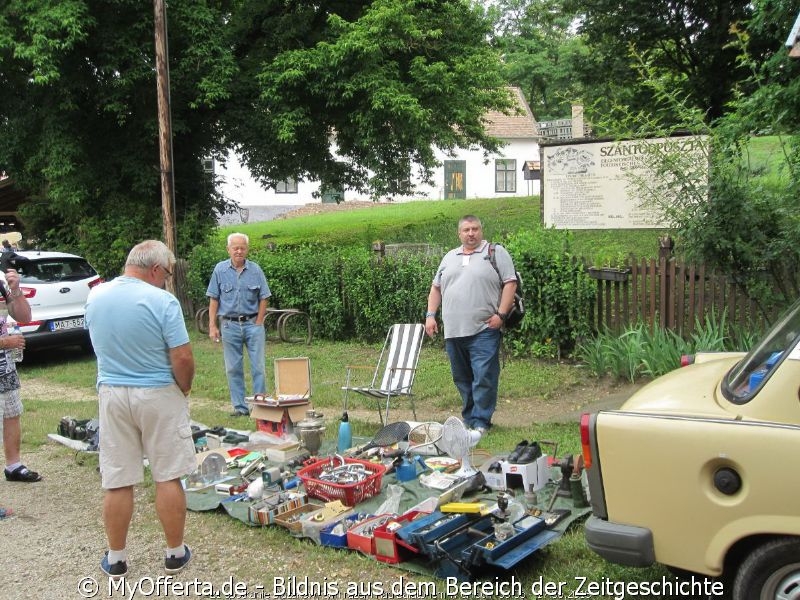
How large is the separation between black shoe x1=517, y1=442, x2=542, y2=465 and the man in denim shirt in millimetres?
3375

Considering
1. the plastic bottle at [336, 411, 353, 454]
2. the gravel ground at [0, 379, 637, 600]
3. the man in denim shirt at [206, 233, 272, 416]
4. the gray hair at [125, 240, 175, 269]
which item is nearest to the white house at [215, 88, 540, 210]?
the man in denim shirt at [206, 233, 272, 416]

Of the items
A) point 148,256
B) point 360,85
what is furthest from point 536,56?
point 148,256

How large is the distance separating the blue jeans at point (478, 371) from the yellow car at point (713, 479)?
3.01 metres

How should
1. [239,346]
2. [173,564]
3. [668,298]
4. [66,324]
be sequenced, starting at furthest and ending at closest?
[66,324] → [668,298] → [239,346] → [173,564]

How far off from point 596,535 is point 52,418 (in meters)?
6.66

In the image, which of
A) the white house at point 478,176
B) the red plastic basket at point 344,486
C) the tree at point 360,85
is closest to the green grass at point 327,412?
the red plastic basket at point 344,486

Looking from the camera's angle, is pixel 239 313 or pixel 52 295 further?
pixel 52 295

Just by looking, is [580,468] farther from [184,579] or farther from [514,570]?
[184,579]

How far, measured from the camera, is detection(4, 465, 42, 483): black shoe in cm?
575

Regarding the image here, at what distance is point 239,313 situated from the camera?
7.59 meters

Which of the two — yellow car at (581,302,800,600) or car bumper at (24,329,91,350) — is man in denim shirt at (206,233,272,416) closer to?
car bumper at (24,329,91,350)

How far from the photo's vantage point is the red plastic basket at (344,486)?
4820 millimetres

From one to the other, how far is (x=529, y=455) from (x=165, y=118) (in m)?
11.1

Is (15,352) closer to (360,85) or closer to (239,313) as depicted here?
(239,313)
